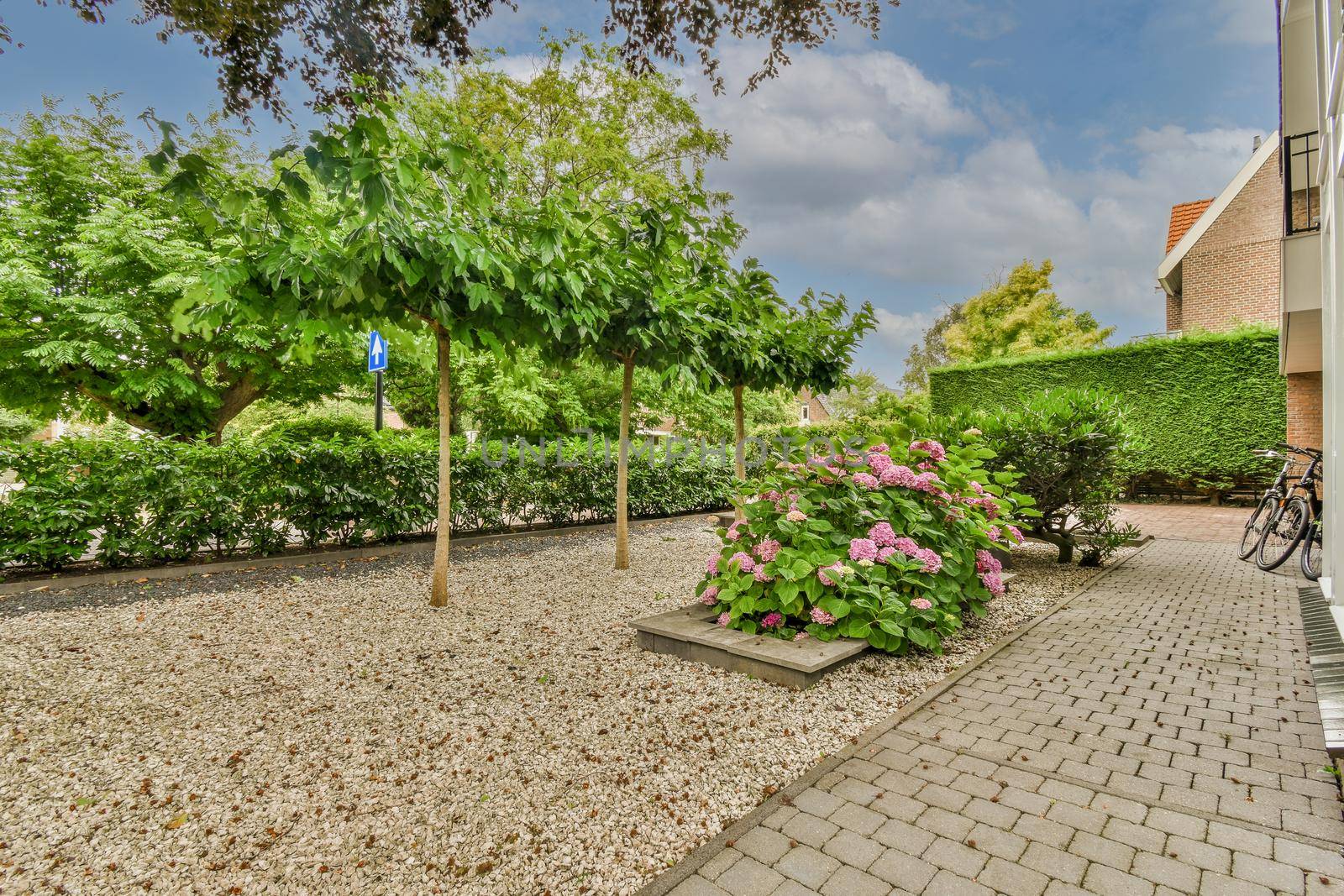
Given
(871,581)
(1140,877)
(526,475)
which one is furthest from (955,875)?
(526,475)

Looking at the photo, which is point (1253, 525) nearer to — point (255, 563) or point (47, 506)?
point (255, 563)

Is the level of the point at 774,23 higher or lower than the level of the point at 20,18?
higher

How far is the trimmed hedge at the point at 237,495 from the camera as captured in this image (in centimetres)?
477

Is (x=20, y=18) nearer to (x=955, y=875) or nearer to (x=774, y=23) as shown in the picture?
(x=774, y=23)

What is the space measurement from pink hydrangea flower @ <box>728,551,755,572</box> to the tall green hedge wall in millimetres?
8975

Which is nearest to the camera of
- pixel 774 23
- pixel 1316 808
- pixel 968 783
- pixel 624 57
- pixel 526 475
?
pixel 1316 808

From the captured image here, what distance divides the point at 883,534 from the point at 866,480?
0.34 meters

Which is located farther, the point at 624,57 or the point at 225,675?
the point at 225,675

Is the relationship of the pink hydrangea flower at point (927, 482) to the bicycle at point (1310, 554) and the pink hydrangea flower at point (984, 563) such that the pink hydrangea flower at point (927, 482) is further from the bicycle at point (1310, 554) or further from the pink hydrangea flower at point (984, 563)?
the bicycle at point (1310, 554)

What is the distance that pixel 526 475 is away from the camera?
25.8 feet

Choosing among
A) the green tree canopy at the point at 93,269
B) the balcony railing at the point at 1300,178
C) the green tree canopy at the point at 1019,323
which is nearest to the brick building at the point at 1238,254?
the balcony railing at the point at 1300,178

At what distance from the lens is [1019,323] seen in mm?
22688

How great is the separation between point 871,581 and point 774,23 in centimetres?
281

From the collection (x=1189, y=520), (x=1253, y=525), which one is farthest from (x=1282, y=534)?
(x=1189, y=520)
